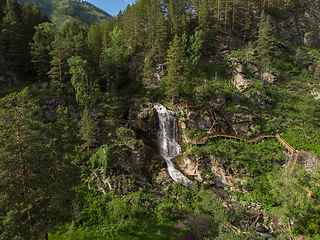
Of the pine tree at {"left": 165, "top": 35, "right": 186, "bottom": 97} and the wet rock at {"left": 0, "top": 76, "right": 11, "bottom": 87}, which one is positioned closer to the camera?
the wet rock at {"left": 0, "top": 76, "right": 11, "bottom": 87}

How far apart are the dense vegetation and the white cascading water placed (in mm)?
3911

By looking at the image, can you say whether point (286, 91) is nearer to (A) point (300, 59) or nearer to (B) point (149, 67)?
(A) point (300, 59)

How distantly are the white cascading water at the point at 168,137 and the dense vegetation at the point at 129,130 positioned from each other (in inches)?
154

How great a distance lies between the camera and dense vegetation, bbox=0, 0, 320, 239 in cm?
1419

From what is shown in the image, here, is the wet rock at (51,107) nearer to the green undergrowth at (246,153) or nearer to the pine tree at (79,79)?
the pine tree at (79,79)

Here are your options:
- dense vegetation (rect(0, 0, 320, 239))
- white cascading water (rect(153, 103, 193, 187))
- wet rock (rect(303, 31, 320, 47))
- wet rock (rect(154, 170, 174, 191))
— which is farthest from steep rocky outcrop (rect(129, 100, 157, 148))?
wet rock (rect(303, 31, 320, 47))

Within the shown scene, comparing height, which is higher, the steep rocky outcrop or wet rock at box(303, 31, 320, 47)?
wet rock at box(303, 31, 320, 47)

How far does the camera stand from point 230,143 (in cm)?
3300

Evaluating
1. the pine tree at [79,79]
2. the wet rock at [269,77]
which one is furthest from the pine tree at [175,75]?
the wet rock at [269,77]

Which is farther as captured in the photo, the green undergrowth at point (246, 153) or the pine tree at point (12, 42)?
the pine tree at point (12, 42)

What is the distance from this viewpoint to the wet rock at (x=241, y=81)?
4465cm

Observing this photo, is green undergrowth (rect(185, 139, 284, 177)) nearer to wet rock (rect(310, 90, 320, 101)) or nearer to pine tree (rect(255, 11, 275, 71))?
wet rock (rect(310, 90, 320, 101))

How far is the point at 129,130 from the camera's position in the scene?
31641mm

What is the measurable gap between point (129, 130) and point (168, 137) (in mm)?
8347
